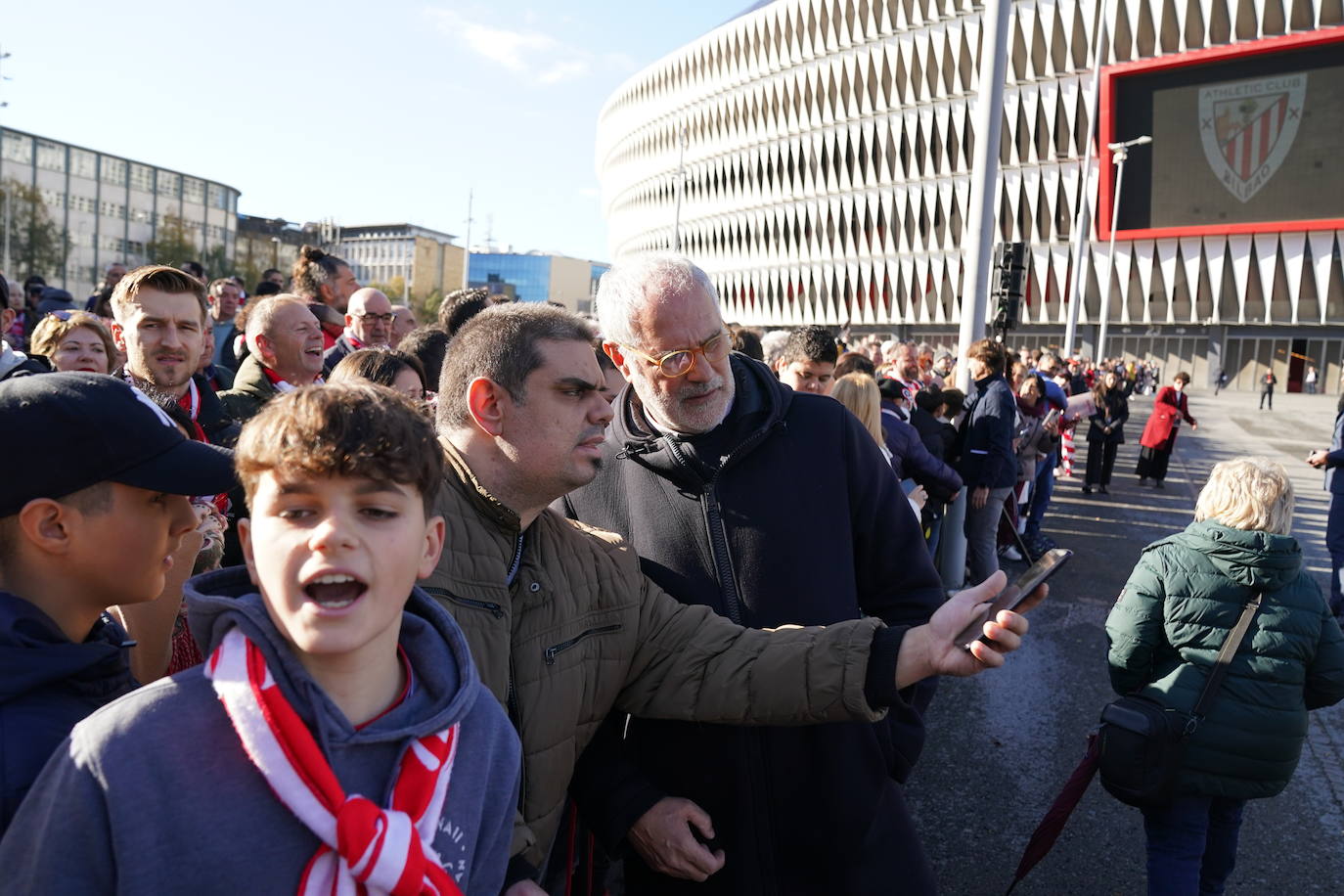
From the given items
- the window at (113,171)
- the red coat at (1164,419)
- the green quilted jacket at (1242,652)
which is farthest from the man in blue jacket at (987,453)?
the window at (113,171)

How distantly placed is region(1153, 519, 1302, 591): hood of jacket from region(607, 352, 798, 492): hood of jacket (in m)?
1.95

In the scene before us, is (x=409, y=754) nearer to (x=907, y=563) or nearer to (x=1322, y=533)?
(x=907, y=563)

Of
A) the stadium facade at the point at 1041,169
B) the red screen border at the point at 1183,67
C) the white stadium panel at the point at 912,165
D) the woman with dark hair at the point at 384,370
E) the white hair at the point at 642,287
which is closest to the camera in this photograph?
the white hair at the point at 642,287

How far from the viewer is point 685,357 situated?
2.70 metres

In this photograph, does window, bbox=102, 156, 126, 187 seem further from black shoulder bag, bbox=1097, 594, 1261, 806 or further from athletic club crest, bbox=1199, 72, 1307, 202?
black shoulder bag, bbox=1097, 594, 1261, 806

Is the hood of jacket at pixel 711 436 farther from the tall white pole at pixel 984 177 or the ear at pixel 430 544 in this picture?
the tall white pole at pixel 984 177

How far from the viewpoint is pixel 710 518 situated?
254 cm

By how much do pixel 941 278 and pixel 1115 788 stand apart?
55136mm

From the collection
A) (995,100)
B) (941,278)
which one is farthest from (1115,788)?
(941,278)

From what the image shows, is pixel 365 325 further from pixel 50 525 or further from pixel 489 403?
pixel 50 525

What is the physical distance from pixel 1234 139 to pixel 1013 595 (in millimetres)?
51057

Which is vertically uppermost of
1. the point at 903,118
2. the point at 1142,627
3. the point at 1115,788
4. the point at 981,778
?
the point at 903,118

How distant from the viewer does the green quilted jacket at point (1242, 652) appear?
3.47 m

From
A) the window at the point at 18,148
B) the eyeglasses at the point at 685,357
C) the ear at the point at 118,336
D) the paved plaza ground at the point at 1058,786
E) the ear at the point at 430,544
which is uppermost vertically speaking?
the window at the point at 18,148
